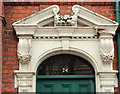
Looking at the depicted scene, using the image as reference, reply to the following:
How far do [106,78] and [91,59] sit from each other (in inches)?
24.5

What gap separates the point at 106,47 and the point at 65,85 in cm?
140

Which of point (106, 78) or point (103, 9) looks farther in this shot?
point (103, 9)

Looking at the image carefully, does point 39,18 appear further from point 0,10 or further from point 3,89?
point 3,89

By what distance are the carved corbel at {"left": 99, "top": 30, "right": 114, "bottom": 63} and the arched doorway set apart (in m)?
0.54

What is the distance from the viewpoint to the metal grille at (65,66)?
37.2 ft

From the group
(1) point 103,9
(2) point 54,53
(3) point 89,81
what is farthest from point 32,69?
(1) point 103,9

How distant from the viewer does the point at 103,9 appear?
11719 millimetres

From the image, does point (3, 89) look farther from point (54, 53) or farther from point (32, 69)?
point (54, 53)

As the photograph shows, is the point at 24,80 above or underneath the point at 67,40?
underneath

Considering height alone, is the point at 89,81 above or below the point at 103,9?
below

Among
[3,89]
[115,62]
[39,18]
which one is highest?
[39,18]

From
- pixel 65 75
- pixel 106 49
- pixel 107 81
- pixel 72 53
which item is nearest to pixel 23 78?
pixel 65 75

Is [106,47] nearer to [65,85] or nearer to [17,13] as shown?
[65,85]

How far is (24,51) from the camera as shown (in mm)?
11008
